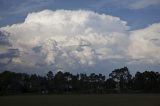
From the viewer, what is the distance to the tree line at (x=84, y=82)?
160812 millimetres

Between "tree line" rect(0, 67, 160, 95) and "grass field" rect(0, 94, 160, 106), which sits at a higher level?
"tree line" rect(0, 67, 160, 95)

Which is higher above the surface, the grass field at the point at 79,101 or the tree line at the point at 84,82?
the tree line at the point at 84,82

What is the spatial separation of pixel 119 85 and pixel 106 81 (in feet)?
25.9

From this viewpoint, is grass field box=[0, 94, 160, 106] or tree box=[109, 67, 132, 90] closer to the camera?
grass field box=[0, 94, 160, 106]

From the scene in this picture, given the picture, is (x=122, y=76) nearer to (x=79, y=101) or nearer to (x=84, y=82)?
Result: (x=84, y=82)

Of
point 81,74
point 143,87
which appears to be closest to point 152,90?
point 143,87

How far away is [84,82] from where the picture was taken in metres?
188

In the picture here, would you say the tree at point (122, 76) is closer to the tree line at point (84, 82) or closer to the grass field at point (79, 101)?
the tree line at point (84, 82)

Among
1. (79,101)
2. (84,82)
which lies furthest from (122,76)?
(79,101)

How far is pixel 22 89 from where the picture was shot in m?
149

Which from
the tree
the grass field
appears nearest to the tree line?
the tree

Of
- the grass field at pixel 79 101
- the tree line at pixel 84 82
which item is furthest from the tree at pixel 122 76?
the grass field at pixel 79 101

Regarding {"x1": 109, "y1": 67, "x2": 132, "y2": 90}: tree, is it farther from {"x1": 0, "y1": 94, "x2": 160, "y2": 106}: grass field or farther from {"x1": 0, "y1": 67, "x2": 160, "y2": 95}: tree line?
{"x1": 0, "y1": 94, "x2": 160, "y2": 106}: grass field

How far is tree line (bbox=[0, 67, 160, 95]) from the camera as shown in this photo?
6331 inches
